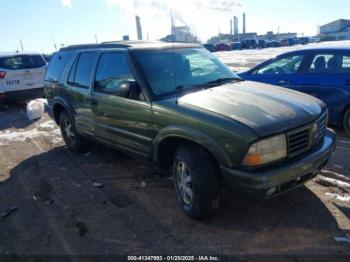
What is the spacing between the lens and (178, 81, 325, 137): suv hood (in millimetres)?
3010

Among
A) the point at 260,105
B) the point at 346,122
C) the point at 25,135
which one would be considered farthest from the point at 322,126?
the point at 25,135

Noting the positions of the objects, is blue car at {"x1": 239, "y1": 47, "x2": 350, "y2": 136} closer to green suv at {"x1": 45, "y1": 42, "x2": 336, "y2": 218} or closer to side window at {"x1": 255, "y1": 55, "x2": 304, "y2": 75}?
side window at {"x1": 255, "y1": 55, "x2": 304, "y2": 75}

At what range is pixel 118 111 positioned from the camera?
4223 millimetres

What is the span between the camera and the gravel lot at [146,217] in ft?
10.4

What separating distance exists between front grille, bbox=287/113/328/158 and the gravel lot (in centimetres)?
76

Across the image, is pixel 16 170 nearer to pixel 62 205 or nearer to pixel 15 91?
pixel 62 205

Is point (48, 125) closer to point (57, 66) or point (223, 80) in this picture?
point (57, 66)

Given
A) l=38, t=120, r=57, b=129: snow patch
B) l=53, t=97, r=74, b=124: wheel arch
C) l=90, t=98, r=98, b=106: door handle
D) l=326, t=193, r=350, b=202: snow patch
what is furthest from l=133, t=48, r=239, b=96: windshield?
l=38, t=120, r=57, b=129: snow patch

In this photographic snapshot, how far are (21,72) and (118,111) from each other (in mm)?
7176

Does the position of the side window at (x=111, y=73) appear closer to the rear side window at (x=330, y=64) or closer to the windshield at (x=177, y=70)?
the windshield at (x=177, y=70)

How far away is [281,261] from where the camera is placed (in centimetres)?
286

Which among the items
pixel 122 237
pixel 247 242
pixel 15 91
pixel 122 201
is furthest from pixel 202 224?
pixel 15 91

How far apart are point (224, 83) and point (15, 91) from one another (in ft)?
26.2

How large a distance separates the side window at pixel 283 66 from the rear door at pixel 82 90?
3617 mm
